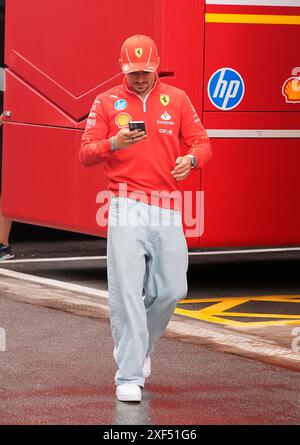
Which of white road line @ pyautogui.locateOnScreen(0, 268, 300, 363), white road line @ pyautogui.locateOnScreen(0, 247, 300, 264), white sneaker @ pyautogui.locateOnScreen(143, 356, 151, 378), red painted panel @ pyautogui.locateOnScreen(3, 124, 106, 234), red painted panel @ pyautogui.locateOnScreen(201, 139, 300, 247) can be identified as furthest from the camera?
white road line @ pyautogui.locateOnScreen(0, 247, 300, 264)

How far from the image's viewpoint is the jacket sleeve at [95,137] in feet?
26.5

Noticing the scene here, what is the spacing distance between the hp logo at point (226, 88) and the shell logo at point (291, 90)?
0.40m

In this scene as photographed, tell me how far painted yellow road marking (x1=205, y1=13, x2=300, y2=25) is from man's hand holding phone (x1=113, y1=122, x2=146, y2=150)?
436cm

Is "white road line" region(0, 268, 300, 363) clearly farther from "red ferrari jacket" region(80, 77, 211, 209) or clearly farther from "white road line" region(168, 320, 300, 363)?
"red ferrari jacket" region(80, 77, 211, 209)

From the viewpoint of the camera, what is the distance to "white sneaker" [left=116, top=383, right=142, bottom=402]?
26.4 feet

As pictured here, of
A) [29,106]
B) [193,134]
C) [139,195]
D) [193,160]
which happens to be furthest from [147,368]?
[29,106]

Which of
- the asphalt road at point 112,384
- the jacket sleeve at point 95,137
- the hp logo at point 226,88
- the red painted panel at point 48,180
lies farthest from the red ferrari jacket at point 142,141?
the red painted panel at point 48,180

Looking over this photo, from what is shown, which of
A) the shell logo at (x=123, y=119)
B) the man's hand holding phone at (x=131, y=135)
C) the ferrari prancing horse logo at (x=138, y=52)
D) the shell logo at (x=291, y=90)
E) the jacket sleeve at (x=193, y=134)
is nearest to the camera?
the man's hand holding phone at (x=131, y=135)

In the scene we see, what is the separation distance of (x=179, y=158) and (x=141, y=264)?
609mm

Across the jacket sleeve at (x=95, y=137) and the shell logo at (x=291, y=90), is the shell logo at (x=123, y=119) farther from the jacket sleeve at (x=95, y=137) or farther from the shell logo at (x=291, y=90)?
the shell logo at (x=291, y=90)

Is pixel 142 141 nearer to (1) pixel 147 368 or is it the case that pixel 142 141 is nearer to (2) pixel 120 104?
(2) pixel 120 104

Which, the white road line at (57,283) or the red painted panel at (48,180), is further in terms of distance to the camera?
the red painted panel at (48,180)

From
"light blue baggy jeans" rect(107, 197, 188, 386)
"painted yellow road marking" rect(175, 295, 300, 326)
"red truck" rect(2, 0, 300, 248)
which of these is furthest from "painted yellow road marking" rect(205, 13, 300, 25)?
"light blue baggy jeans" rect(107, 197, 188, 386)

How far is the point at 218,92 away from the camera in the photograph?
39.8 ft
